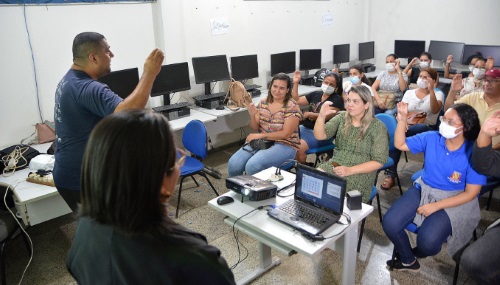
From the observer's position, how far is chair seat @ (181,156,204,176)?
3236mm

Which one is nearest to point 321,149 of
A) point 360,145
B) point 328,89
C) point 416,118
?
point 328,89

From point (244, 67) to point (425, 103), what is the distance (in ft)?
7.29

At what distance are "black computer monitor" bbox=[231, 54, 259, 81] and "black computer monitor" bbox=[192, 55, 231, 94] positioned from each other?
152mm

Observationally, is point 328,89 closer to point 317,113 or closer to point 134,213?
point 317,113

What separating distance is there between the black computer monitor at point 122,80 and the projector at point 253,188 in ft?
6.55

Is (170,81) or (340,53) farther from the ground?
(340,53)

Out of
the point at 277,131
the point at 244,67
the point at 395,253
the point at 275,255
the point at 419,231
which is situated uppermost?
the point at 244,67

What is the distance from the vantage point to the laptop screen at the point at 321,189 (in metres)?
1.94

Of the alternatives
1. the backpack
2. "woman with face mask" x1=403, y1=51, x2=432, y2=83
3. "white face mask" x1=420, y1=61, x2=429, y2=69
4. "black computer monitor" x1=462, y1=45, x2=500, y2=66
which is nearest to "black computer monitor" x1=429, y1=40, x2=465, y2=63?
"black computer monitor" x1=462, y1=45, x2=500, y2=66

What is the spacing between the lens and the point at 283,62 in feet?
18.0

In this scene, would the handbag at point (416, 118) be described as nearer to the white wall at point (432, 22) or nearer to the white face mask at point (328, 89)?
the white face mask at point (328, 89)

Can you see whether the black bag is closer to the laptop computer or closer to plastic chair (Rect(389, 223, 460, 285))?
the laptop computer

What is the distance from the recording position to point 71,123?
202 cm

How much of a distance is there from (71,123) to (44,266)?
1.42 metres
